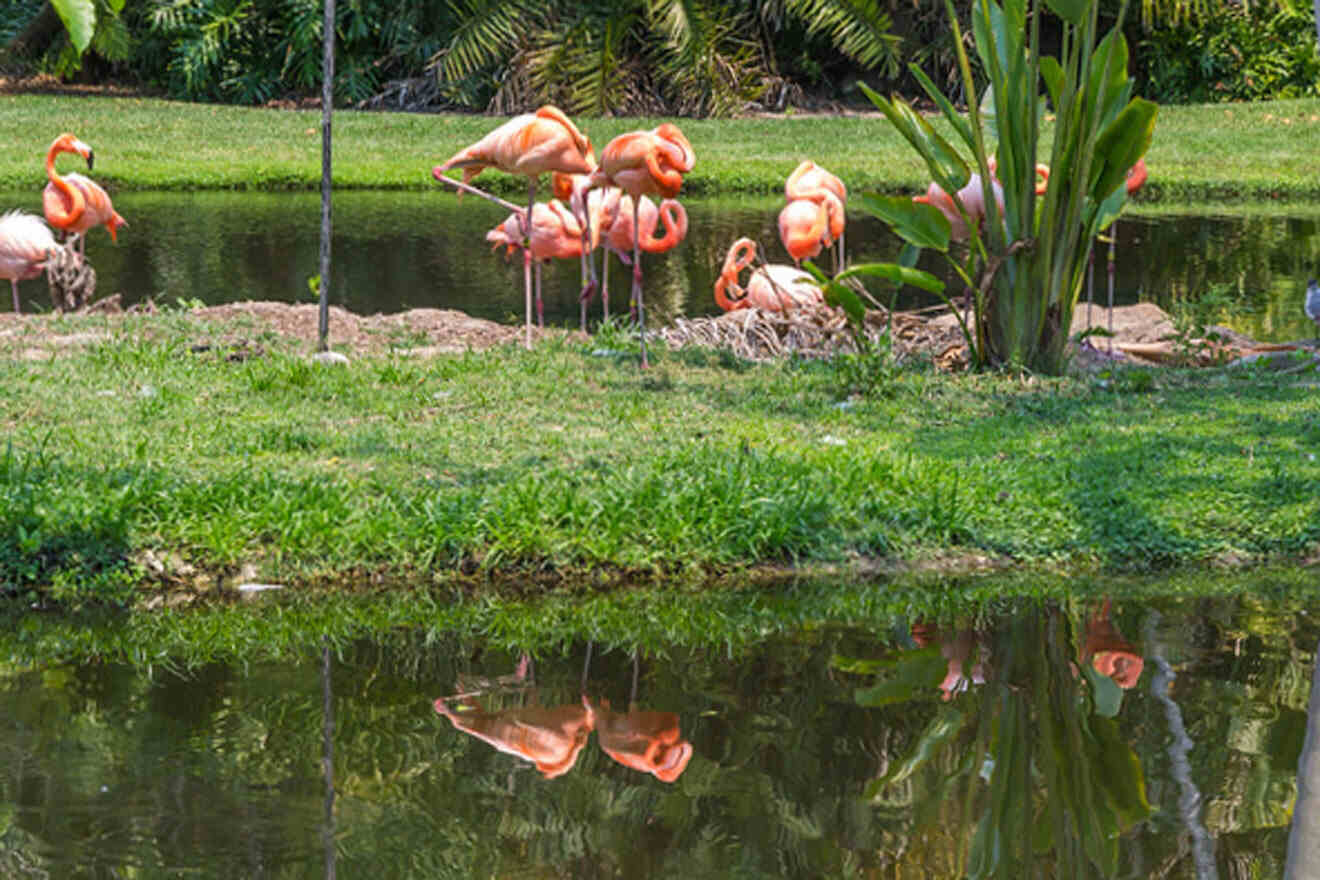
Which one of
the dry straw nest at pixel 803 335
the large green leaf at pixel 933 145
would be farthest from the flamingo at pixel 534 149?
the large green leaf at pixel 933 145

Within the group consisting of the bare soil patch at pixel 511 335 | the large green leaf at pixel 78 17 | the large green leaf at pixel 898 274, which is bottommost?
the bare soil patch at pixel 511 335

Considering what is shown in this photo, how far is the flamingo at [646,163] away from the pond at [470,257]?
228 centimetres

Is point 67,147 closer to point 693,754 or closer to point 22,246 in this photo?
point 22,246

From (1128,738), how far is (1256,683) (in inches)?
22.9

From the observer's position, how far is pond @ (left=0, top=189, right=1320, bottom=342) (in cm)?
1068

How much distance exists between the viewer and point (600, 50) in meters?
22.5

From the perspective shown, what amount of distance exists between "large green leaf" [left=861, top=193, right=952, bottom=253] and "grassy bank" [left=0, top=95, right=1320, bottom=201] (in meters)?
10.2

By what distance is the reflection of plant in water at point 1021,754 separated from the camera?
3.19 meters

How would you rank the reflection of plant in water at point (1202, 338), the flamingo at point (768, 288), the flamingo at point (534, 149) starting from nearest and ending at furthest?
the flamingo at point (534, 149)
the reflection of plant in water at point (1202, 338)
the flamingo at point (768, 288)

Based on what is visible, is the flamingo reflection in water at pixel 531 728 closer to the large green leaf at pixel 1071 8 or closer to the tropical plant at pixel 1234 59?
the large green leaf at pixel 1071 8

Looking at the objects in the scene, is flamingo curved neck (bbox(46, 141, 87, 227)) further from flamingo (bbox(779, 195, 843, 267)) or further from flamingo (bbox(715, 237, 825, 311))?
flamingo (bbox(779, 195, 843, 267))

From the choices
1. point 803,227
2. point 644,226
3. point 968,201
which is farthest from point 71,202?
point 968,201

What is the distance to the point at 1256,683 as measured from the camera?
4.09 m

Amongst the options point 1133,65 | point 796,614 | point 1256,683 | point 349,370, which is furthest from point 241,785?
point 1133,65
